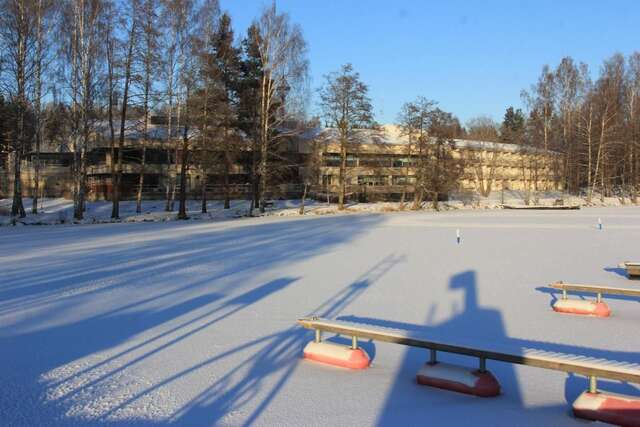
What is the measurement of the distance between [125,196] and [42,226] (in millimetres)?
21050

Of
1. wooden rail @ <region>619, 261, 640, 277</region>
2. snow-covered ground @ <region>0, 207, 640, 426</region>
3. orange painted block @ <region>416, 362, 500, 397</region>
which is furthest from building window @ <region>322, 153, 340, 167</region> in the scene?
orange painted block @ <region>416, 362, 500, 397</region>

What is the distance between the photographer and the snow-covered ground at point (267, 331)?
459 cm

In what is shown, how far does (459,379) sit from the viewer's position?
5023mm

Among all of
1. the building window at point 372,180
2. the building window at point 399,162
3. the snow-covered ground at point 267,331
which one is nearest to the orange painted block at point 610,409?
the snow-covered ground at point 267,331

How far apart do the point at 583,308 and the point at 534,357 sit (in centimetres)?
429

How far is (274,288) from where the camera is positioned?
10.2 meters

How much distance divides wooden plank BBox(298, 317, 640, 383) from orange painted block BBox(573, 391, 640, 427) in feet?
0.68

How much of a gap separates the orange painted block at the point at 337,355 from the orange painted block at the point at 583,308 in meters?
4.16

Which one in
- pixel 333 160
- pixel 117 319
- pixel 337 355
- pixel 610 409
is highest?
pixel 333 160

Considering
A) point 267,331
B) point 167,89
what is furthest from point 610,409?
point 167,89

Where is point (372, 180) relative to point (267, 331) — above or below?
above

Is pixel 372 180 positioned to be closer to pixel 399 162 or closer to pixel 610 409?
pixel 399 162

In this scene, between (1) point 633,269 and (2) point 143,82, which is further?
(2) point 143,82

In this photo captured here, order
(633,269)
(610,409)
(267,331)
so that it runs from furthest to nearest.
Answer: (633,269)
(267,331)
(610,409)
